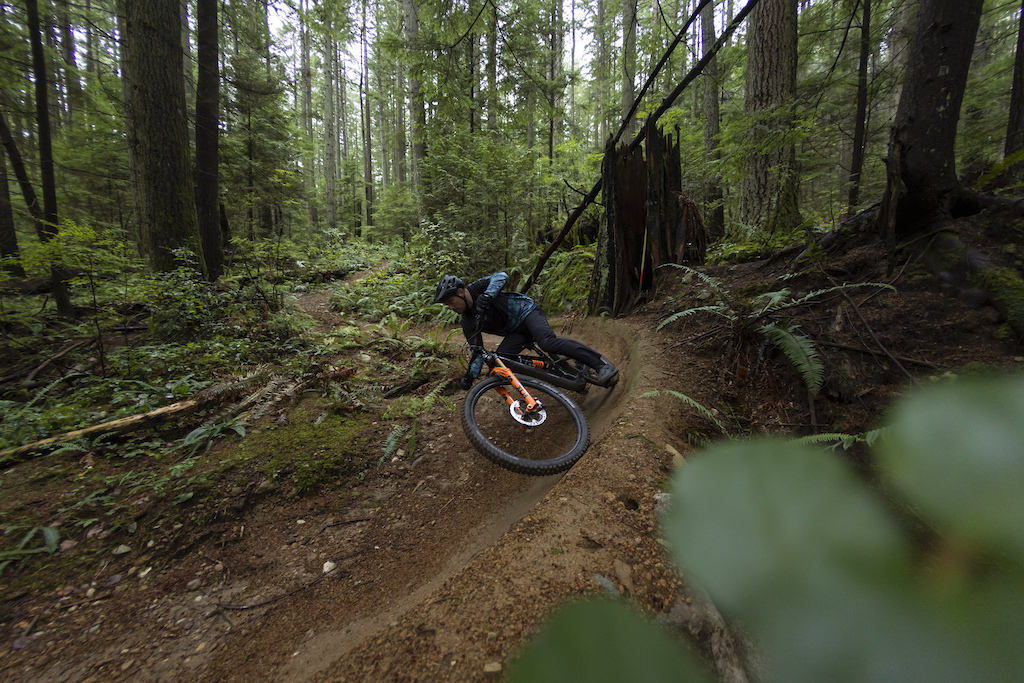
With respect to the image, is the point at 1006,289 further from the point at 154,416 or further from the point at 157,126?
the point at 157,126

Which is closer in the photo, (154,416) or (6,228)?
(154,416)

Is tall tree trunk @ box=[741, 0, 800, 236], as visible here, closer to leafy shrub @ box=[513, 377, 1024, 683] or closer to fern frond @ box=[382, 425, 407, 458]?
fern frond @ box=[382, 425, 407, 458]

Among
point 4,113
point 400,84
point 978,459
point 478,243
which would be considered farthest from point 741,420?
point 400,84

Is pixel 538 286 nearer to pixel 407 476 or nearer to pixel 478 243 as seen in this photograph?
pixel 478 243

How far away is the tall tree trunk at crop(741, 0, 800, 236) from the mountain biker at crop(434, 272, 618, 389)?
432cm

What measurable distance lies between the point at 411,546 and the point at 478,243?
895 centimetres

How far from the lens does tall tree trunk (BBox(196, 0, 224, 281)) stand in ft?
29.9

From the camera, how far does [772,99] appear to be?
665 centimetres

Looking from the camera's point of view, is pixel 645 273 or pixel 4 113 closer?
pixel 645 273

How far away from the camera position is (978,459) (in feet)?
1.18

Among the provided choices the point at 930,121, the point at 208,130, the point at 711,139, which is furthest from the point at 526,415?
the point at 208,130

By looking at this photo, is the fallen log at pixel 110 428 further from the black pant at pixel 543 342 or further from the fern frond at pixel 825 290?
the fern frond at pixel 825 290

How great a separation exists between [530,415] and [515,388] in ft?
1.08

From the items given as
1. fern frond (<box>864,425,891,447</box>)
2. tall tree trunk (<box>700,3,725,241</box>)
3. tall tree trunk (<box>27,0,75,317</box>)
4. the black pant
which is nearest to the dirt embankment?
the black pant
